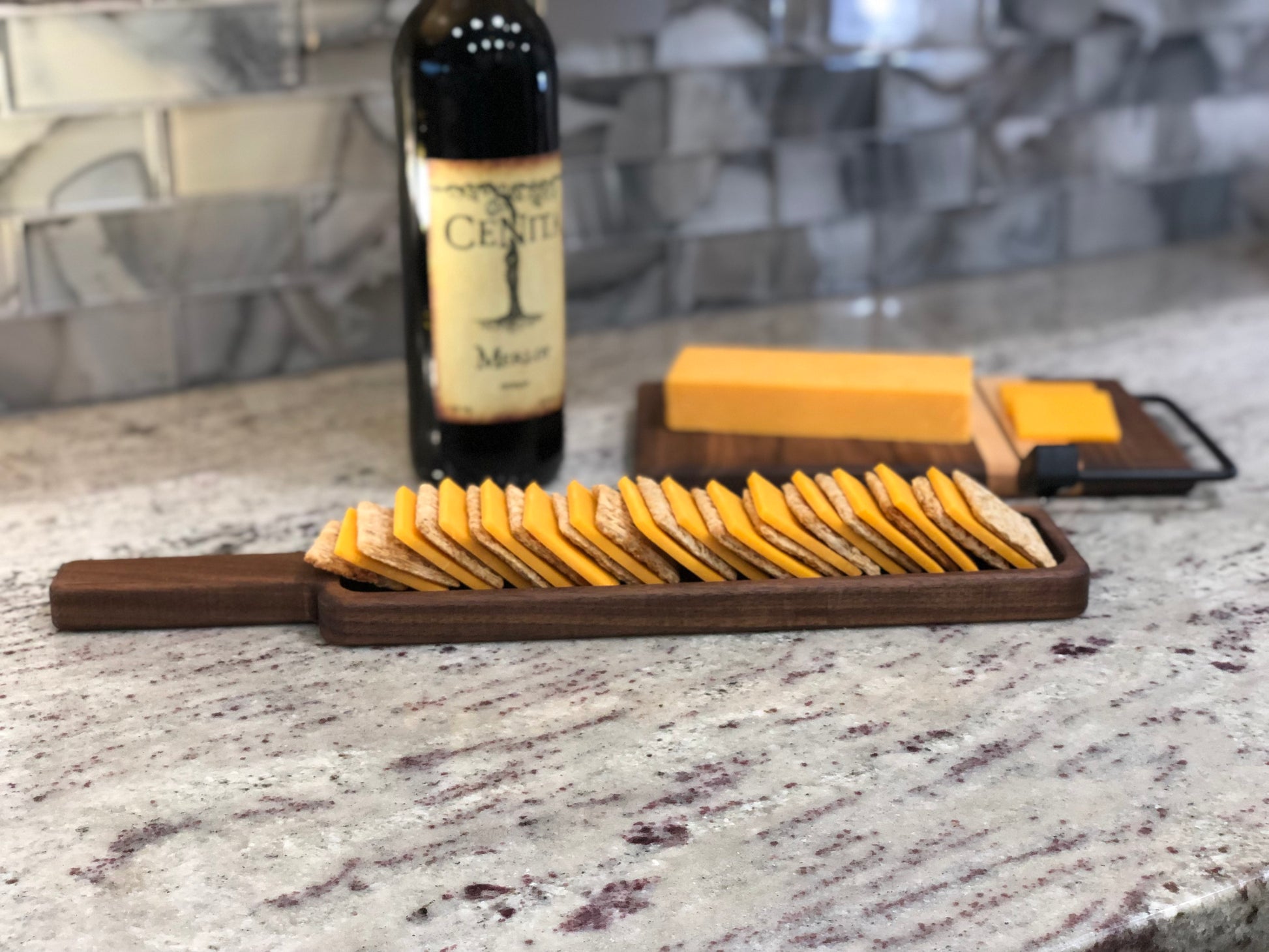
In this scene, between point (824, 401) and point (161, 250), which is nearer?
point (824, 401)

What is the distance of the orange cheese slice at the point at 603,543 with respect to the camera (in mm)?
742

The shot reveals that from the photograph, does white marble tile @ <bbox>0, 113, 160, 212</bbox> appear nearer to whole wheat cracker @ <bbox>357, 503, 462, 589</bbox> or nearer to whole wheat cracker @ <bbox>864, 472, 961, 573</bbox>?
whole wheat cracker @ <bbox>357, 503, 462, 589</bbox>

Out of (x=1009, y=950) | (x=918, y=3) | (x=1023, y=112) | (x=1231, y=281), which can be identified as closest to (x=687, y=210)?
(x=918, y=3)

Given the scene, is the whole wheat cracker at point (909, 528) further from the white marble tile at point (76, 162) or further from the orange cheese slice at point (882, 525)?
the white marble tile at point (76, 162)

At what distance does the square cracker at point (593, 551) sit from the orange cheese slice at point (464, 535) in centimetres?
4

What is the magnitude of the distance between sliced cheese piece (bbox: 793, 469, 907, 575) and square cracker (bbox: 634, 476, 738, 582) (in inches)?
2.3

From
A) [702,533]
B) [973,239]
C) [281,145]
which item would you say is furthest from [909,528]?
[973,239]

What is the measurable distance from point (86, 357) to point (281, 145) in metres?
0.24

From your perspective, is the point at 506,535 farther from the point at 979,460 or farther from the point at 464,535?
the point at 979,460

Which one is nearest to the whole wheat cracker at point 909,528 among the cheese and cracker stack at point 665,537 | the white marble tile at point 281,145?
the cheese and cracker stack at point 665,537

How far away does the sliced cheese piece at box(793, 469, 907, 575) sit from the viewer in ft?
2.50

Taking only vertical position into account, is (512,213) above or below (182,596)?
above

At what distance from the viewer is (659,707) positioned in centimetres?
69

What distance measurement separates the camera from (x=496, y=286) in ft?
2.90
